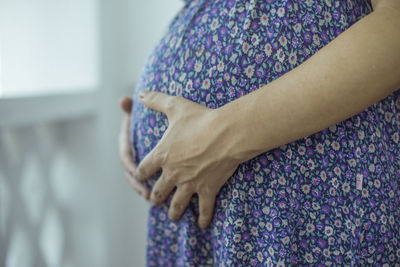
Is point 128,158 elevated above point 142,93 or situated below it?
below

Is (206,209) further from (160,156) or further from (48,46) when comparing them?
(48,46)

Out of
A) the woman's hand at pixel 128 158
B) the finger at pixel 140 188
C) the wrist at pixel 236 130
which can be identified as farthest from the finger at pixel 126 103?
the wrist at pixel 236 130

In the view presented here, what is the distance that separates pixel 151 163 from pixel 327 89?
32 cm

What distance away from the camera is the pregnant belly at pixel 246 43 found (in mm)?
613

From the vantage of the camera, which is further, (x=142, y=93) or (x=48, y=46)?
(x=48, y=46)

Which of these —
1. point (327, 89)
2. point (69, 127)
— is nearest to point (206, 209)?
point (327, 89)

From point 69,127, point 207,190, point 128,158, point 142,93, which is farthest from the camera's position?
point 69,127

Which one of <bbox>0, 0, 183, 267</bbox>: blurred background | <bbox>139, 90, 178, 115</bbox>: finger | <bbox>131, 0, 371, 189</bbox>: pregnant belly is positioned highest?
<bbox>131, 0, 371, 189</bbox>: pregnant belly

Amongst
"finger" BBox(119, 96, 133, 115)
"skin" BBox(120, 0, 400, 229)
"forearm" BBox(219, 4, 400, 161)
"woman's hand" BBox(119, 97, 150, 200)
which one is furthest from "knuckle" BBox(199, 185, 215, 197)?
"finger" BBox(119, 96, 133, 115)

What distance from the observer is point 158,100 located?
69 centimetres

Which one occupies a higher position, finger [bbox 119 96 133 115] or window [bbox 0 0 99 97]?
window [bbox 0 0 99 97]

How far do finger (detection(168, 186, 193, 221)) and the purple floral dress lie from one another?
63mm

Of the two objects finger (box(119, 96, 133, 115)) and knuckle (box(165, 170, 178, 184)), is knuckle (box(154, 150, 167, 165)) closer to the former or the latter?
knuckle (box(165, 170, 178, 184))

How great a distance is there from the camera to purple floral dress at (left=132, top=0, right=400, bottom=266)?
0.61m
